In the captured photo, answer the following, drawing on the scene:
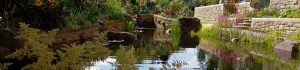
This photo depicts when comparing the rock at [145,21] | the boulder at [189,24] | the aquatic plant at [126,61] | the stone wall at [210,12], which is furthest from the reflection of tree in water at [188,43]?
the rock at [145,21]

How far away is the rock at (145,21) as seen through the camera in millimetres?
26078

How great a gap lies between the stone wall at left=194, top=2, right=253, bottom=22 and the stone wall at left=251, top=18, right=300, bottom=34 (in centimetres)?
372

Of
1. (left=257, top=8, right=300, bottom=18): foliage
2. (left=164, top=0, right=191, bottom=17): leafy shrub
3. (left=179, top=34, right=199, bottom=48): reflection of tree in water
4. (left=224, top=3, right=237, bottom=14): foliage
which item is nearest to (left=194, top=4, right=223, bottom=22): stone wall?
(left=224, top=3, right=237, bottom=14): foliage

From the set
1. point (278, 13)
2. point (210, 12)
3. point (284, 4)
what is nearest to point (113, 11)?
point (278, 13)

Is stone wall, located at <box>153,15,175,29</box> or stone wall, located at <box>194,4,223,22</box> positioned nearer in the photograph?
stone wall, located at <box>194,4,223,22</box>

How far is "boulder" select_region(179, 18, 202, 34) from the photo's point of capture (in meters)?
20.0

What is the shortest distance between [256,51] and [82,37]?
12.6 ft

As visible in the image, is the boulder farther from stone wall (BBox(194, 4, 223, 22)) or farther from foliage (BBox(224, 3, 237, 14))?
stone wall (BBox(194, 4, 223, 22))

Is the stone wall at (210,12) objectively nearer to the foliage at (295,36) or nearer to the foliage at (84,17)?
the foliage at (295,36)

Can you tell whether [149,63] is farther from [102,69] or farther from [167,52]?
[167,52]

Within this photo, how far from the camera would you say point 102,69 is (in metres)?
7.17

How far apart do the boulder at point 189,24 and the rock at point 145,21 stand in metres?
6.09

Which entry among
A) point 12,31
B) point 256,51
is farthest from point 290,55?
point 12,31

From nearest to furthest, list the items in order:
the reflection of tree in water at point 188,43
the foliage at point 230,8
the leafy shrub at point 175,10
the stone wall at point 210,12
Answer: the reflection of tree in water at point 188,43 → the foliage at point 230,8 → the stone wall at point 210,12 → the leafy shrub at point 175,10
